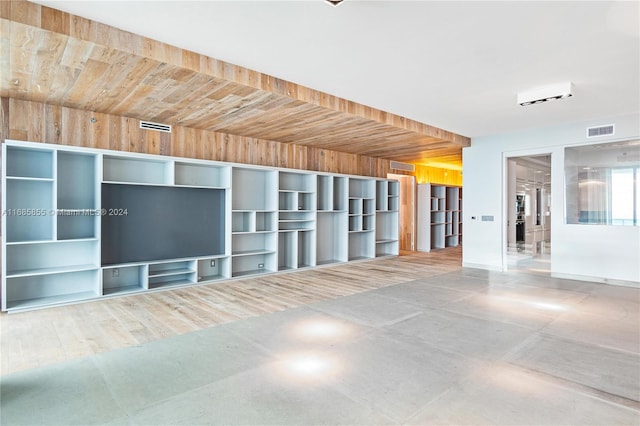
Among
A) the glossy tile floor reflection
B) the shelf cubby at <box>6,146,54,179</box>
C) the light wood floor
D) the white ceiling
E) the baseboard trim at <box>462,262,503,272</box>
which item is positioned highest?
the white ceiling

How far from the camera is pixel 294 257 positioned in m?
7.18

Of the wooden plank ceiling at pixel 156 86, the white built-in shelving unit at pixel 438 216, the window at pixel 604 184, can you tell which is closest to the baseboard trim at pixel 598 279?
the window at pixel 604 184

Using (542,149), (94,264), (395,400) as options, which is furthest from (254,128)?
(542,149)

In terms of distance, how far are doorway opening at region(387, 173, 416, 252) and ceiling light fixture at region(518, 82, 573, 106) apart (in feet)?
20.2

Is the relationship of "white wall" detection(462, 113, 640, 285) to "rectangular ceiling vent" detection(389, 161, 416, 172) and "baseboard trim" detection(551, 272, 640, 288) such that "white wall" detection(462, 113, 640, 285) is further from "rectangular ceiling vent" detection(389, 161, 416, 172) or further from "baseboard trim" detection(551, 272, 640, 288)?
"rectangular ceiling vent" detection(389, 161, 416, 172)

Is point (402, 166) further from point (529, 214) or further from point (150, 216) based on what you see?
point (150, 216)

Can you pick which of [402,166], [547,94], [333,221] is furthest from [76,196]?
[402,166]

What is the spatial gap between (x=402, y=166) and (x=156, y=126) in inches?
274

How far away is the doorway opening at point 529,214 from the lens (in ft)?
24.0

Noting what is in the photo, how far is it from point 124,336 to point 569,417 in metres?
3.65

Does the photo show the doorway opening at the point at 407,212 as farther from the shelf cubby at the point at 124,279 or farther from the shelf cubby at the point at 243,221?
the shelf cubby at the point at 124,279

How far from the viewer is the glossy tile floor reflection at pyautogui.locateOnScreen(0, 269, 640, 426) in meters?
2.13

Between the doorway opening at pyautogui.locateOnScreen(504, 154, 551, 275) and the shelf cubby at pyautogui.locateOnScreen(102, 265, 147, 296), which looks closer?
the shelf cubby at pyautogui.locateOnScreen(102, 265, 147, 296)

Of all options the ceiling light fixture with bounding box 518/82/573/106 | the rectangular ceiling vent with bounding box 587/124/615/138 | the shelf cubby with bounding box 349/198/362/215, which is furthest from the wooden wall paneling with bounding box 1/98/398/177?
the rectangular ceiling vent with bounding box 587/124/615/138
